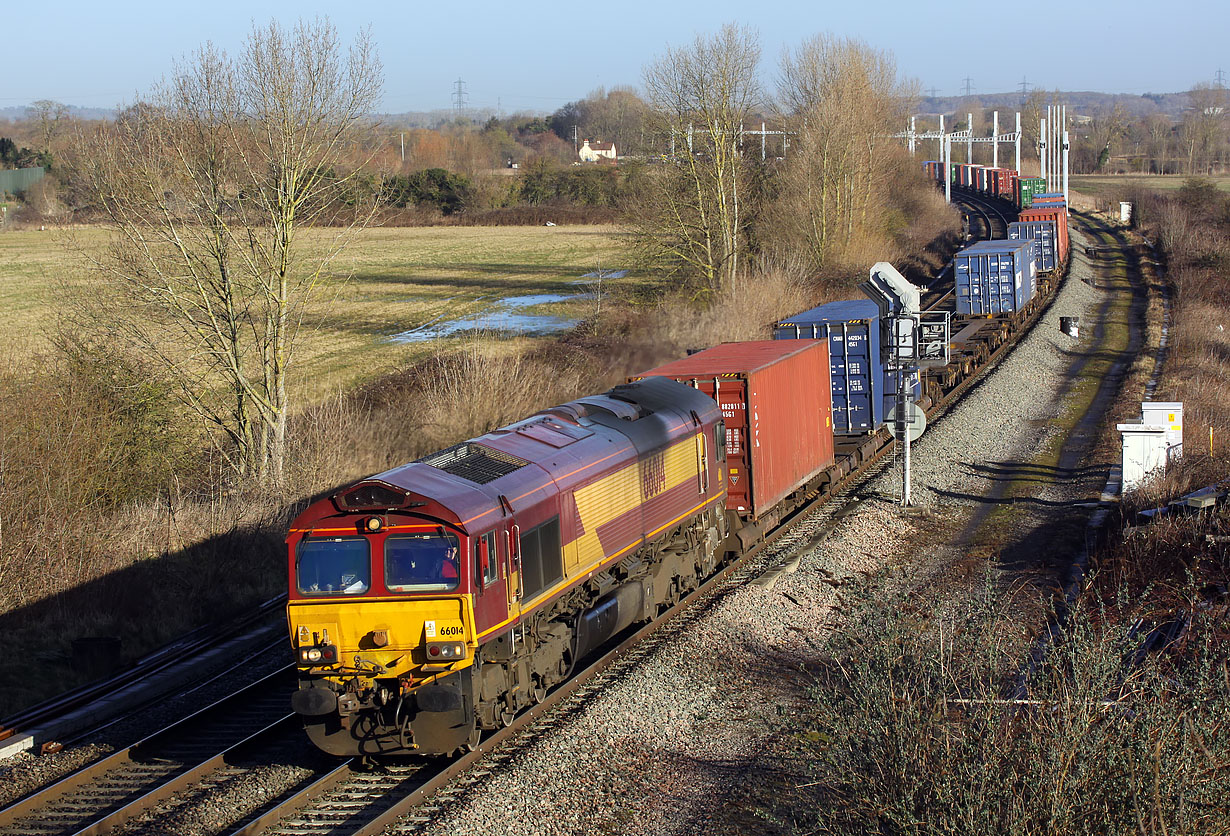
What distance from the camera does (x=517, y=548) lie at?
428 inches

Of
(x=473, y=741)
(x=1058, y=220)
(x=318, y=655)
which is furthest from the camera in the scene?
(x=1058, y=220)

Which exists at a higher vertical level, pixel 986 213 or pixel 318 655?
pixel 986 213

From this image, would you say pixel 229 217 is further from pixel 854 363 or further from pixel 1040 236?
pixel 1040 236

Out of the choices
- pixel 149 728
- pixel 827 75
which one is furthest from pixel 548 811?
pixel 827 75

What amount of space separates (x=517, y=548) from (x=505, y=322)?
1290 inches

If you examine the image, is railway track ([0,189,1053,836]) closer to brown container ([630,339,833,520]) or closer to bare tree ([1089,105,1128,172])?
brown container ([630,339,833,520])

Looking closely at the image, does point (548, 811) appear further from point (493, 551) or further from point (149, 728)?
point (149, 728)

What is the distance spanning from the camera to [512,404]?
81.5ft

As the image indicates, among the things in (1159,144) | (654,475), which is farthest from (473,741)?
(1159,144)

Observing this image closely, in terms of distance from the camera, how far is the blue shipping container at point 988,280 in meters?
37.4

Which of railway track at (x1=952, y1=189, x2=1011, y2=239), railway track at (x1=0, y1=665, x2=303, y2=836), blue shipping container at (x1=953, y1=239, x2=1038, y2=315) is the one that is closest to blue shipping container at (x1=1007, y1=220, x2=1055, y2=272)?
blue shipping container at (x1=953, y1=239, x2=1038, y2=315)

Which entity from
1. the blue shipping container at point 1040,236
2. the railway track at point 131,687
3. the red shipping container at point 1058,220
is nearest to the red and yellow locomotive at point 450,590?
the railway track at point 131,687

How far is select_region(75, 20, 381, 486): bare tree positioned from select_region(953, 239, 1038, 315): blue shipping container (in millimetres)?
22863

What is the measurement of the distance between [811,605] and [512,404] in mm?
11135
